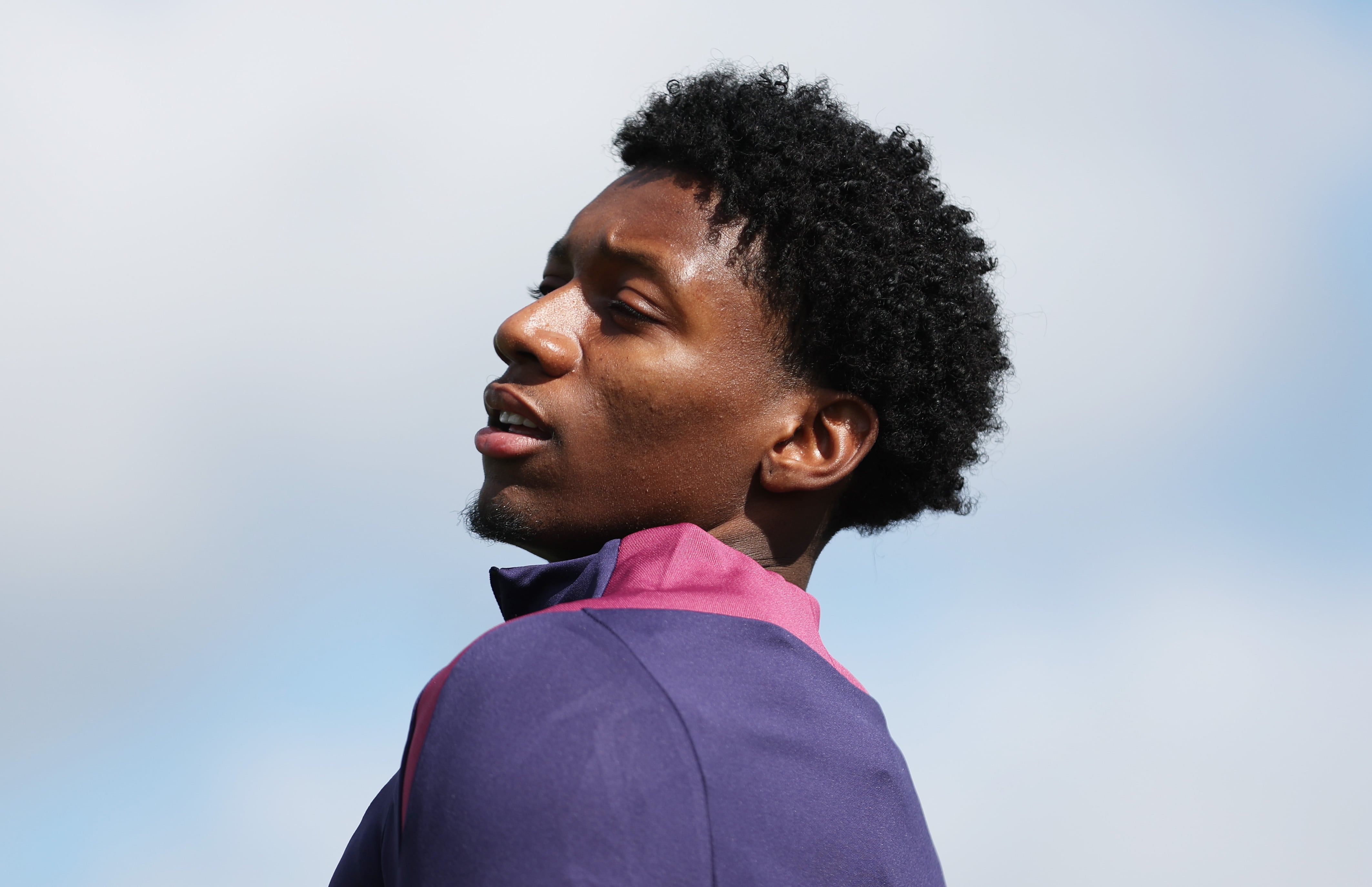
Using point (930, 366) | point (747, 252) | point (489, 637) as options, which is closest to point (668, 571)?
point (489, 637)

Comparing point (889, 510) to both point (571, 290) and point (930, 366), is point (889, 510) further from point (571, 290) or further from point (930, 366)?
point (571, 290)

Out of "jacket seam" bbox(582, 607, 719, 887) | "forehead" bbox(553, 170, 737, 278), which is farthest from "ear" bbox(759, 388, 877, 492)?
"jacket seam" bbox(582, 607, 719, 887)

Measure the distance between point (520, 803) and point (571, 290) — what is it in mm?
1793

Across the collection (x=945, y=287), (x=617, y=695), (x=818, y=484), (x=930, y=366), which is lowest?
(x=617, y=695)

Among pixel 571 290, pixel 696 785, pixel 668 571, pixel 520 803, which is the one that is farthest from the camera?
pixel 571 290

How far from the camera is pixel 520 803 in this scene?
7.23 ft

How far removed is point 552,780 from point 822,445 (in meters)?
1.72

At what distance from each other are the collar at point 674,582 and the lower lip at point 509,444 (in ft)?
1.14

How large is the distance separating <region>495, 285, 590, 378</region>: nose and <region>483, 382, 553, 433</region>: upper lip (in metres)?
0.10

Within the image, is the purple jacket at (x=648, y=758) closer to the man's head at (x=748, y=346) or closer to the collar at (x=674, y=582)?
the collar at (x=674, y=582)

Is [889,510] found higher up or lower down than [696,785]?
higher up

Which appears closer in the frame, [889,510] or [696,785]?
[696,785]

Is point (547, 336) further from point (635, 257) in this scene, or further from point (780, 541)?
point (780, 541)

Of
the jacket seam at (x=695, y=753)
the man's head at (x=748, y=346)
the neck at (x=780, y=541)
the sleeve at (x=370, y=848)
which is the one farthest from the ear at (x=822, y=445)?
the sleeve at (x=370, y=848)
